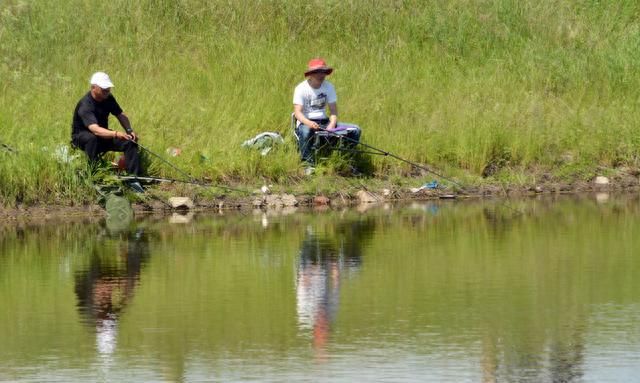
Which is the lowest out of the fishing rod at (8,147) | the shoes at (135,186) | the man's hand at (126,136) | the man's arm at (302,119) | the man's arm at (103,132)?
the shoes at (135,186)

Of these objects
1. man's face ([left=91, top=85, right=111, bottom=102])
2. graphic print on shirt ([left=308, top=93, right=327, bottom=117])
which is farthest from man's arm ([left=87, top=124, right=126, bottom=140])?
graphic print on shirt ([left=308, top=93, right=327, bottom=117])

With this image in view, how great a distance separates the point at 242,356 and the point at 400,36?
15.0 metres

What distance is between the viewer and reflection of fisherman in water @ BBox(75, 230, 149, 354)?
1003 cm

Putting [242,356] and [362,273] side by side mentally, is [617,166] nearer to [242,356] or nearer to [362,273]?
[362,273]

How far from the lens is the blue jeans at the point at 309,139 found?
18375mm

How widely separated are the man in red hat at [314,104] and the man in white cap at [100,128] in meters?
2.11

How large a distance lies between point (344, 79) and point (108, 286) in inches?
395

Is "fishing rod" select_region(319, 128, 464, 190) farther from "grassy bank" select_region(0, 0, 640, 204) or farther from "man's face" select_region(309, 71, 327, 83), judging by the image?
"man's face" select_region(309, 71, 327, 83)

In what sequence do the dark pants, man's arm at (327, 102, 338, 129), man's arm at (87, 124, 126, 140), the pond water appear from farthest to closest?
man's arm at (327, 102, 338, 129)
the dark pants
man's arm at (87, 124, 126, 140)
the pond water

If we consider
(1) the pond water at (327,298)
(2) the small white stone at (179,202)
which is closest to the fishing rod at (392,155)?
(2) the small white stone at (179,202)

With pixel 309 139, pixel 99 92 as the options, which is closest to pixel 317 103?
pixel 309 139

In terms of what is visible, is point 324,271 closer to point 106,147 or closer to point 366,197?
point 106,147

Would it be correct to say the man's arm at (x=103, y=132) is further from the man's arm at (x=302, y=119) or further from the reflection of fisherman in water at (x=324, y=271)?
the reflection of fisherman in water at (x=324, y=271)

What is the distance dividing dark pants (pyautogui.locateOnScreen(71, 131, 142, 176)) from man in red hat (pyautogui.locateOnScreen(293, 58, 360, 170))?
2109 millimetres
